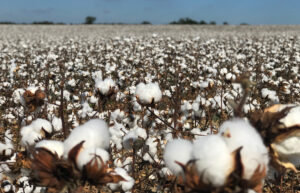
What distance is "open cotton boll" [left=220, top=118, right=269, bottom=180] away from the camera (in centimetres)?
81

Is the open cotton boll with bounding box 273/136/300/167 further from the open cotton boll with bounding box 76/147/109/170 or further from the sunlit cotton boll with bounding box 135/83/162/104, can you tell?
the sunlit cotton boll with bounding box 135/83/162/104

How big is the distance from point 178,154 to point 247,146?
21 cm

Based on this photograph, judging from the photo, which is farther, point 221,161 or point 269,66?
point 269,66

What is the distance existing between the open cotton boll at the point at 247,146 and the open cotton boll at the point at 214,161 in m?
0.02

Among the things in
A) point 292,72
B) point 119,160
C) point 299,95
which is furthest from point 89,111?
point 292,72

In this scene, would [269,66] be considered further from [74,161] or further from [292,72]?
[74,161]

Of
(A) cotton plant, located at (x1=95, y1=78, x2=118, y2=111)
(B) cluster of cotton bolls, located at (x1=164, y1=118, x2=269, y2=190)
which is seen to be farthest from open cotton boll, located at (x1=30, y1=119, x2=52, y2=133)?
(B) cluster of cotton bolls, located at (x1=164, y1=118, x2=269, y2=190)

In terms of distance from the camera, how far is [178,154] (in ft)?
3.05

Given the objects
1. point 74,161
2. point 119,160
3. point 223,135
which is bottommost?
point 119,160

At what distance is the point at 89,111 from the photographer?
391 centimetres

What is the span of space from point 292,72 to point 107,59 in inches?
226

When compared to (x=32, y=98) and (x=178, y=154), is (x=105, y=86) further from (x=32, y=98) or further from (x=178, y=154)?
(x=178, y=154)

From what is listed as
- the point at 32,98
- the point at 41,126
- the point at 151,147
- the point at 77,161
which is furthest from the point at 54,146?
the point at 151,147

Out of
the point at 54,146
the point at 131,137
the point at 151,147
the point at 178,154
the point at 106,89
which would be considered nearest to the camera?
the point at 178,154
